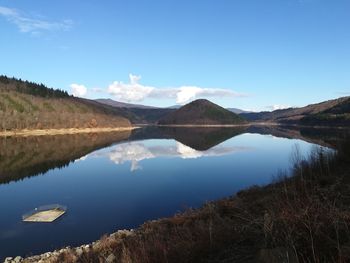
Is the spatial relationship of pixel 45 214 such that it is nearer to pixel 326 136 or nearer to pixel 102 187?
pixel 102 187

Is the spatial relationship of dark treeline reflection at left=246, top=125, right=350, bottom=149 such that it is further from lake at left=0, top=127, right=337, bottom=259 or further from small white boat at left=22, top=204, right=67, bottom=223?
small white boat at left=22, top=204, right=67, bottom=223

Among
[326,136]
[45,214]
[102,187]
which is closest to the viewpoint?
[45,214]

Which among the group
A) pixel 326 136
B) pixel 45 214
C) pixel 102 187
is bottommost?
pixel 102 187

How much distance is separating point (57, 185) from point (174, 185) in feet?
44.9

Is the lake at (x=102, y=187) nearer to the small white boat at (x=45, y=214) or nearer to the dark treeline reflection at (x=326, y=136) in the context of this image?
the small white boat at (x=45, y=214)

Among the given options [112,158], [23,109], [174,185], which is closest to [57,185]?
[174,185]

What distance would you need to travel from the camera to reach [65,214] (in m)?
30.5

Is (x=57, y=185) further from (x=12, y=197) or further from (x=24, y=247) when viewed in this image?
(x=24, y=247)

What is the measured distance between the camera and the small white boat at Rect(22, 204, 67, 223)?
94.5ft

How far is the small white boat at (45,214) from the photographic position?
94.5 feet

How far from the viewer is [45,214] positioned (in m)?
30.0

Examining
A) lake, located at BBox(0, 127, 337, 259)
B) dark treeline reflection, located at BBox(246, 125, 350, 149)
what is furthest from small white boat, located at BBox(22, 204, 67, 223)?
dark treeline reflection, located at BBox(246, 125, 350, 149)

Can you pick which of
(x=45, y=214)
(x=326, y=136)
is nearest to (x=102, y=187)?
(x=45, y=214)

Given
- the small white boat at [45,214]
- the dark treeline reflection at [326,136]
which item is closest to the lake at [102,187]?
the small white boat at [45,214]
